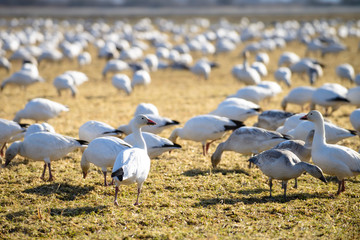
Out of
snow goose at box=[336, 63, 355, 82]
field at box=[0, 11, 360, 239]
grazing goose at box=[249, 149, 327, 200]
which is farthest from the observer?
snow goose at box=[336, 63, 355, 82]

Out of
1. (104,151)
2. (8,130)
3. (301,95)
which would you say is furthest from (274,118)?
(8,130)

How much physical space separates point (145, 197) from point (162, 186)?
1.44 ft

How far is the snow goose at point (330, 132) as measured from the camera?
602cm

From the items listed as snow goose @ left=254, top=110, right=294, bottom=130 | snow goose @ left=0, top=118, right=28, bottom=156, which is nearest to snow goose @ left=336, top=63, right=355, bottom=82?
snow goose @ left=254, top=110, right=294, bottom=130

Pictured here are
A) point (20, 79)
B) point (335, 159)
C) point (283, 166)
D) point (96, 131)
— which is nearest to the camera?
point (283, 166)

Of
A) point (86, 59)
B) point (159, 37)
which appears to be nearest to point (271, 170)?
point (86, 59)

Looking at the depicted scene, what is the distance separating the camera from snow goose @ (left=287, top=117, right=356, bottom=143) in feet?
19.7

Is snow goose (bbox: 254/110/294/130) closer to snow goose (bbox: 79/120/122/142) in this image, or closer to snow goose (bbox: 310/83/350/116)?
snow goose (bbox: 310/83/350/116)

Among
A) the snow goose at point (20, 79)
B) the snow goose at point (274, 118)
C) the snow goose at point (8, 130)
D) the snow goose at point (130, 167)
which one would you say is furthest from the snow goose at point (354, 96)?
the snow goose at point (20, 79)

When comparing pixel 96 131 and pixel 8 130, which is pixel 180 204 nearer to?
pixel 96 131

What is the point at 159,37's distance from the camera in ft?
94.9

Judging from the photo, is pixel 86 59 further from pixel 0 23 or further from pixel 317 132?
pixel 0 23

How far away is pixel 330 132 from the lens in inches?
237

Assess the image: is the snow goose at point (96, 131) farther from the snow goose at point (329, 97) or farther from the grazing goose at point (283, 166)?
the snow goose at point (329, 97)
